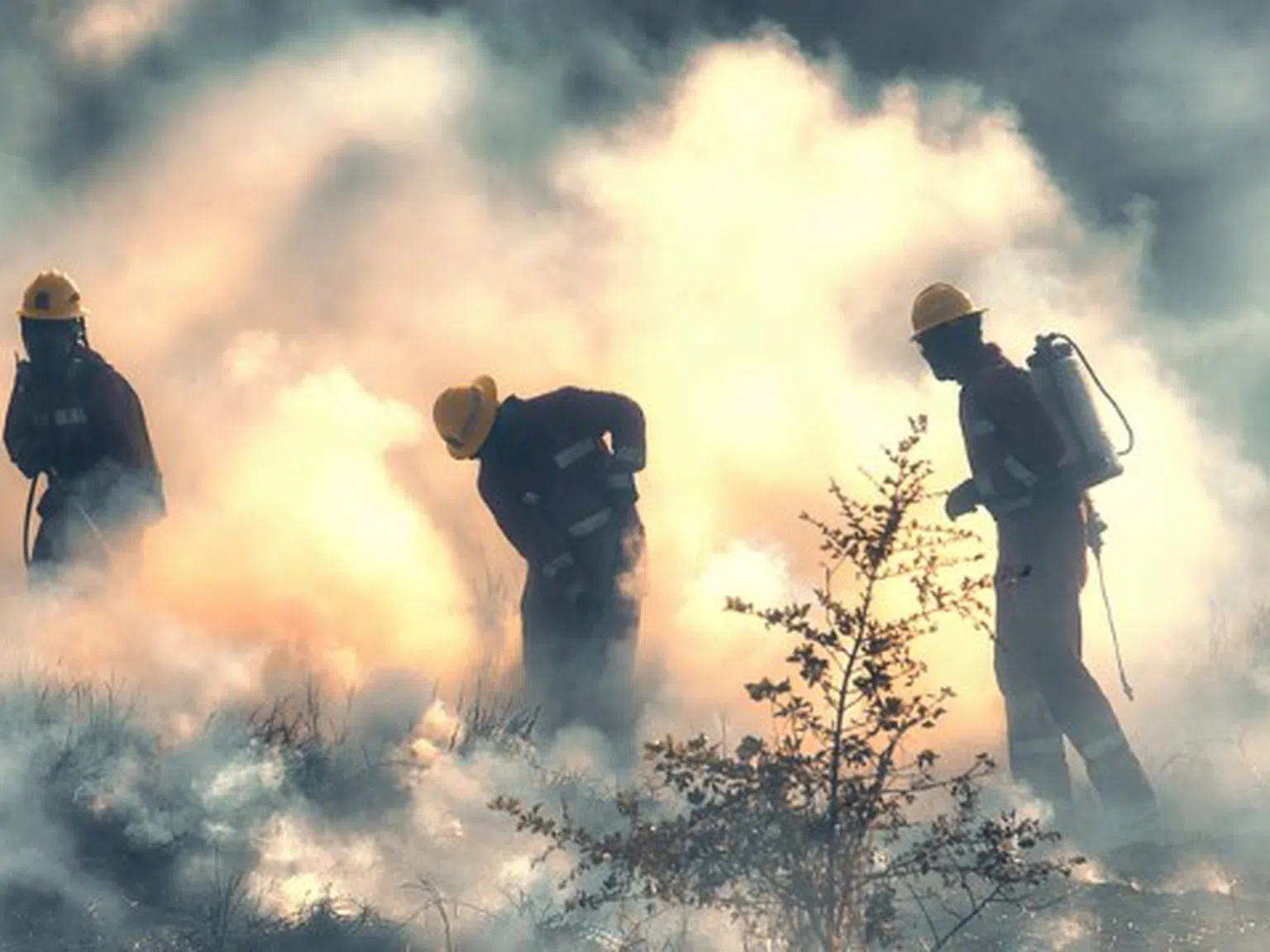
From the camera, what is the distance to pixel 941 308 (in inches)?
363

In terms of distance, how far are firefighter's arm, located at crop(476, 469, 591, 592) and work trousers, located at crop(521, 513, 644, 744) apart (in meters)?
0.08

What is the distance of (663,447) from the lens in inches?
656

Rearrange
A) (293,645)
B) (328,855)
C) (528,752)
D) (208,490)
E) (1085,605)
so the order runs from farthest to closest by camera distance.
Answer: (208,490), (1085,605), (293,645), (528,752), (328,855)

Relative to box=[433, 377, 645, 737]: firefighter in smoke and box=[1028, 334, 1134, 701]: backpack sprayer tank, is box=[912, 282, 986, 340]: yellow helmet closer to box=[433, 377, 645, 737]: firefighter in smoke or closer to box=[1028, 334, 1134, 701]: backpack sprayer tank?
box=[1028, 334, 1134, 701]: backpack sprayer tank

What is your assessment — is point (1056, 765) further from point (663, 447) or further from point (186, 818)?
point (663, 447)

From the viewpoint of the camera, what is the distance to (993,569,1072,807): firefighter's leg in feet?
29.6

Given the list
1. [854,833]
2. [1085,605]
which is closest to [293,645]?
[1085,605]

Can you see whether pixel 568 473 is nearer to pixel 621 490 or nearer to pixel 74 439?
pixel 621 490

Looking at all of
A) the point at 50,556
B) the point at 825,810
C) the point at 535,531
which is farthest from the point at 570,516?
the point at 825,810

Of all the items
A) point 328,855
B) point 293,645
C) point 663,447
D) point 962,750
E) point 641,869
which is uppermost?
point 663,447

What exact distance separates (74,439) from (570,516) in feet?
7.95

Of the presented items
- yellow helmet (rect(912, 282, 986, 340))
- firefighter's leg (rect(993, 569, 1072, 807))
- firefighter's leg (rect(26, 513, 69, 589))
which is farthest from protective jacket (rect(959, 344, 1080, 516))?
firefighter's leg (rect(26, 513, 69, 589))

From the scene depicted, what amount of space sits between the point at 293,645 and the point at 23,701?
324 cm

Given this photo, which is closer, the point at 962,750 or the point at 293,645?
the point at 962,750
